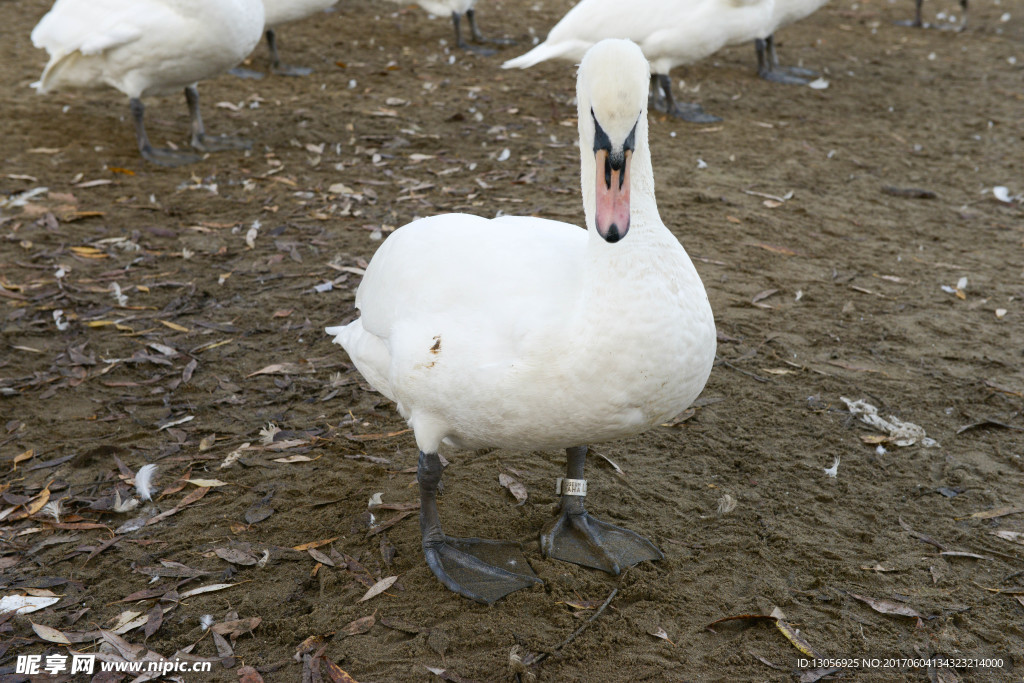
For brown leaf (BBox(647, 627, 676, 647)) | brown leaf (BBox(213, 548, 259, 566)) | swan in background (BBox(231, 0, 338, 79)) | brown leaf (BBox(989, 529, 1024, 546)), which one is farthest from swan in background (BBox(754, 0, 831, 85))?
brown leaf (BBox(213, 548, 259, 566))

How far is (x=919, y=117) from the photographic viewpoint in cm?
820

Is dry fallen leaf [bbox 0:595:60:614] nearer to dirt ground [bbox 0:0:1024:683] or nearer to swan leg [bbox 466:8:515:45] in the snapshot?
dirt ground [bbox 0:0:1024:683]

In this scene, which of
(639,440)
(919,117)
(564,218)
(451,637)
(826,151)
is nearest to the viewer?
(451,637)

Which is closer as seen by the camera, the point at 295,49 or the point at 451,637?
the point at 451,637

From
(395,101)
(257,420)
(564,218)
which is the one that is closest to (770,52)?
(395,101)

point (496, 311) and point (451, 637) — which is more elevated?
point (496, 311)

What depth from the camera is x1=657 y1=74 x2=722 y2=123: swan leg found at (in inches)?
312

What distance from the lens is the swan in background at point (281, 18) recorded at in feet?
30.0

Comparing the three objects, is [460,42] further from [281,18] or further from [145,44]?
[145,44]

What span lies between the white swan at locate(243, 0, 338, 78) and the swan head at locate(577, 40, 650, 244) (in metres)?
7.68

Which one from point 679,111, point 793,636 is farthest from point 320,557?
point 679,111

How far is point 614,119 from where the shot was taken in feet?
7.88

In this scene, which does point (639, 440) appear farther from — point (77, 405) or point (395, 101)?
point (395, 101)

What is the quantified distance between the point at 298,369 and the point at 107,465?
1.04 metres
